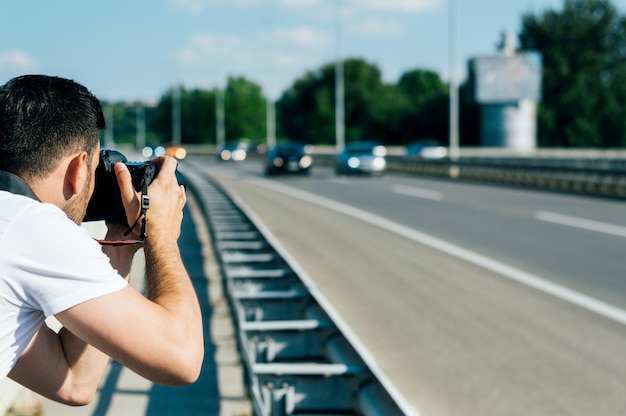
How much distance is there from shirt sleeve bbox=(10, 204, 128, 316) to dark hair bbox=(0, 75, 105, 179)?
0.53 feet

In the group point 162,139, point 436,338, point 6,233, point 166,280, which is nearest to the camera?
point 6,233

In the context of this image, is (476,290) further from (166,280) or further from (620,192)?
(620,192)

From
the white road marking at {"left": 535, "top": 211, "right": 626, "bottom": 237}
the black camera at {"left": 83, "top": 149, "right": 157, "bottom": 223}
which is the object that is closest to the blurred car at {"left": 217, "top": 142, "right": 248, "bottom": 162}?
the white road marking at {"left": 535, "top": 211, "right": 626, "bottom": 237}

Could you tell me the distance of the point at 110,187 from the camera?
2189 mm

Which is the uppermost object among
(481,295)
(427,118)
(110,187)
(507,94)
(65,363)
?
(507,94)

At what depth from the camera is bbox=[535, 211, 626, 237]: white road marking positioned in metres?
17.6

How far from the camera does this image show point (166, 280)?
6.98 ft

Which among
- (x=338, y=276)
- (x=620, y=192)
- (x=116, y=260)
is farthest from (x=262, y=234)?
(x=620, y=192)

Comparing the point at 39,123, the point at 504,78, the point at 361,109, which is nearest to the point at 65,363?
the point at 39,123

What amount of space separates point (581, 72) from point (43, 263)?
290 ft

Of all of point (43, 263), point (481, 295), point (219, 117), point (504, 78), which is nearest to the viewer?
point (43, 263)

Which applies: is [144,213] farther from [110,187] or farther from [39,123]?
[39,123]

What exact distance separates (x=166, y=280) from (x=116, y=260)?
0.29 metres

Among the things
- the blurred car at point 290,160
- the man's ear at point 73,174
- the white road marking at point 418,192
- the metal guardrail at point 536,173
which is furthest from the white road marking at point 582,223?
the blurred car at point 290,160
